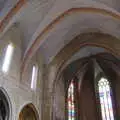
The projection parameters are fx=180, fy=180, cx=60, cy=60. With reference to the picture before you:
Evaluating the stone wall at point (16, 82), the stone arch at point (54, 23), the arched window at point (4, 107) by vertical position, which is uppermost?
the stone arch at point (54, 23)

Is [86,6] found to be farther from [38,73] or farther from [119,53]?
[38,73]

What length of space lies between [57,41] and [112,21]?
415 centimetres

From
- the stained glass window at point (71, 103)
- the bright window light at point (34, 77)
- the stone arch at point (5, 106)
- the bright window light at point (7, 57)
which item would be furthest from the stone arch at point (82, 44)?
the stone arch at point (5, 106)

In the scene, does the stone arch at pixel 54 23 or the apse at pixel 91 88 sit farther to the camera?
the apse at pixel 91 88

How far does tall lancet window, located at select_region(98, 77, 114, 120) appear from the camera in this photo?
1562cm

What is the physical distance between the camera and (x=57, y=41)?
43.9 feet

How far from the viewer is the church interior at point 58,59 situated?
30.3 ft

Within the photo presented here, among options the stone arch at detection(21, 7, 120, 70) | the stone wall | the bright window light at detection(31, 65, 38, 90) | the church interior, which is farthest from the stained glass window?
the stone arch at detection(21, 7, 120, 70)

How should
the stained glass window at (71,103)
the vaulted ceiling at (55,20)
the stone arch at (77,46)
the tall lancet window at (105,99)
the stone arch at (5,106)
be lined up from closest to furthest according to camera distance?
the stone arch at (5,106) → the vaulted ceiling at (55,20) → the stone arch at (77,46) → the stained glass window at (71,103) → the tall lancet window at (105,99)

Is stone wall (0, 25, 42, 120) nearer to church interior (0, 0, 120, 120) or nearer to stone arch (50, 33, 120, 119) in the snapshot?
church interior (0, 0, 120, 120)

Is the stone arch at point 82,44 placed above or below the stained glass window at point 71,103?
above

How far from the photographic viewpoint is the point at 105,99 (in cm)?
1645

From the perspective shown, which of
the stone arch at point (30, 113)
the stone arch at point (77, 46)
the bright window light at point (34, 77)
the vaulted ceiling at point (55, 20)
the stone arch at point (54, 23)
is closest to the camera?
the vaulted ceiling at point (55, 20)

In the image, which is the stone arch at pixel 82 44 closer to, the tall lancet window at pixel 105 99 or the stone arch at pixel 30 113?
the stone arch at pixel 30 113
